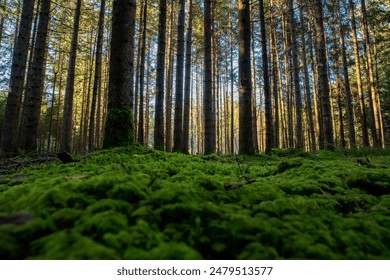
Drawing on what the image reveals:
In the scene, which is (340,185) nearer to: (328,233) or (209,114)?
(328,233)

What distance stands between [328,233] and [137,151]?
3.19 m

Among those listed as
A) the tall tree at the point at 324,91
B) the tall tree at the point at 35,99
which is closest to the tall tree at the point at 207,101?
the tall tree at the point at 324,91

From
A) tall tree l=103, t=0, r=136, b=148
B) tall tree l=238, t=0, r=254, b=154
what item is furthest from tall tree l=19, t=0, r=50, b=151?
tall tree l=238, t=0, r=254, b=154

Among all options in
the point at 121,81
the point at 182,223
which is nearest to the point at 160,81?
the point at 121,81

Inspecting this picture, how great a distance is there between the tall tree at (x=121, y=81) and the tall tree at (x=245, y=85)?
3874 mm

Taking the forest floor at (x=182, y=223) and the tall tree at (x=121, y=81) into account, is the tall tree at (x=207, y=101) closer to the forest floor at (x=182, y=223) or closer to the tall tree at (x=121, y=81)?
the tall tree at (x=121, y=81)

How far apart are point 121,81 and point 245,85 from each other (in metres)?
4.18

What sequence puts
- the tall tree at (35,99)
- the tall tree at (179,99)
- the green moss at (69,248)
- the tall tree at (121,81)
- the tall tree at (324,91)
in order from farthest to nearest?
the tall tree at (179,99)
the tall tree at (324,91)
the tall tree at (35,99)
the tall tree at (121,81)
the green moss at (69,248)

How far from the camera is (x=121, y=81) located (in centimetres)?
→ 429

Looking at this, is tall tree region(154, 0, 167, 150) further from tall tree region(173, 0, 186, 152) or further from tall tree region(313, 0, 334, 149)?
tall tree region(313, 0, 334, 149)

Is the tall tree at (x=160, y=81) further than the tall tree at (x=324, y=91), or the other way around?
the tall tree at (x=324, y=91)

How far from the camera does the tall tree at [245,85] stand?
286 inches

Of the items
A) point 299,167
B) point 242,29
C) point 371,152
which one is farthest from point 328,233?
point 371,152
